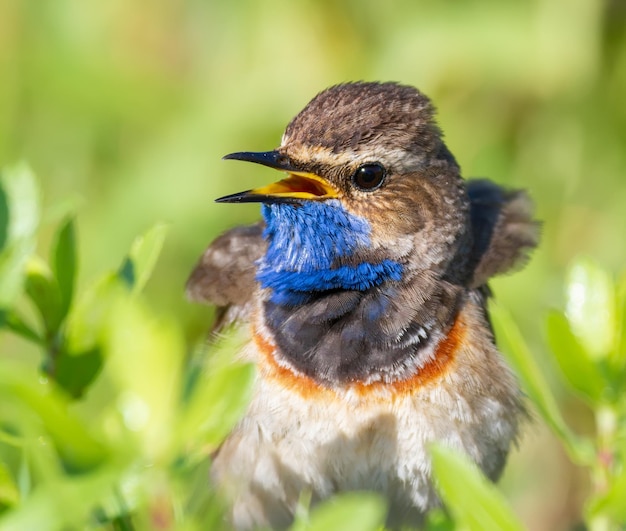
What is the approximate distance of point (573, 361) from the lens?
1.73 m

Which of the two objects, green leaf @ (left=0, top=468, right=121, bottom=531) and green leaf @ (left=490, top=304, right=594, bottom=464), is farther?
green leaf @ (left=490, top=304, right=594, bottom=464)

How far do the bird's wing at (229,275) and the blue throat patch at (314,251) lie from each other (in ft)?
0.94

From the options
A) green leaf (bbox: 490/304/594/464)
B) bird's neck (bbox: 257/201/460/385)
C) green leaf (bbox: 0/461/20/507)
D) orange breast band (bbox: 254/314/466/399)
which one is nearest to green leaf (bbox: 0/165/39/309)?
green leaf (bbox: 0/461/20/507)

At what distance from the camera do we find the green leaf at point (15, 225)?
1.34 m

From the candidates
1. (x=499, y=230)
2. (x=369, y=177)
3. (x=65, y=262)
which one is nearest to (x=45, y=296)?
(x=65, y=262)

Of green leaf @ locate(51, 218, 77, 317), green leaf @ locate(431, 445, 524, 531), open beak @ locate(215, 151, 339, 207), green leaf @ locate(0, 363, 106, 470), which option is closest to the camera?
green leaf @ locate(0, 363, 106, 470)

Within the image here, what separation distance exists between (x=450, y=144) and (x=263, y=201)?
8.72 feet

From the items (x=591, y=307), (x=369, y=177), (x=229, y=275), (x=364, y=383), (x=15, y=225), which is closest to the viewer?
(x=15, y=225)

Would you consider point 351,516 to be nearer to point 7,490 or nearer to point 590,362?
point 7,490

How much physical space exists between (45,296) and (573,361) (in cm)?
86

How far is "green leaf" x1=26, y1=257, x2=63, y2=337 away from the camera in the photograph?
158 cm

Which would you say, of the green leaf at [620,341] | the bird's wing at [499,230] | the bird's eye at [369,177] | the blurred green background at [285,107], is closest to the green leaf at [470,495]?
the green leaf at [620,341]

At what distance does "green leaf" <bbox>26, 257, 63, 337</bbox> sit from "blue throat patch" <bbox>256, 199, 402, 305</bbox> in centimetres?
136

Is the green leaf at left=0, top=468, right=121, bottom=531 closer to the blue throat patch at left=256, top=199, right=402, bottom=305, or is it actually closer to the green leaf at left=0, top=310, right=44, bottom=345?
the green leaf at left=0, top=310, right=44, bottom=345
